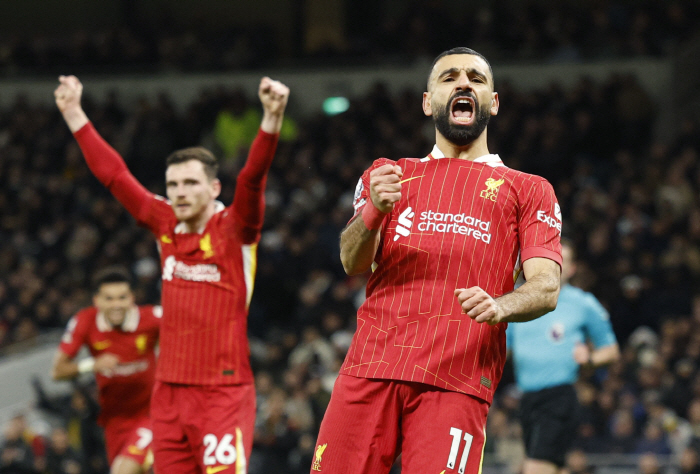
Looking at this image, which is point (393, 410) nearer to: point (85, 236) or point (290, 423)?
point (290, 423)

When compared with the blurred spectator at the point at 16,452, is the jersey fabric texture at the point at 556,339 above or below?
above

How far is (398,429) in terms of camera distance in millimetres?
3602

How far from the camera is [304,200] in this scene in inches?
590

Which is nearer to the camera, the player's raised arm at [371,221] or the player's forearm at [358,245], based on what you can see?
the player's raised arm at [371,221]

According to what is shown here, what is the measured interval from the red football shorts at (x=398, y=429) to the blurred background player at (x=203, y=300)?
1694 mm

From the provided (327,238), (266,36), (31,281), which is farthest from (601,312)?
(266,36)

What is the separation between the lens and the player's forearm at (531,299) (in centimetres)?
327

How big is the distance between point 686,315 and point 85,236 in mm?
9197

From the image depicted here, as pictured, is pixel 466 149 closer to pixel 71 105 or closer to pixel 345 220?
pixel 71 105

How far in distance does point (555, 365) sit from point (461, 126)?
4116 mm

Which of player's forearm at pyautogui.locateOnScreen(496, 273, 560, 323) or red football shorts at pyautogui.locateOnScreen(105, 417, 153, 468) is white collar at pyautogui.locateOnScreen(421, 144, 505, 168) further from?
red football shorts at pyautogui.locateOnScreen(105, 417, 153, 468)

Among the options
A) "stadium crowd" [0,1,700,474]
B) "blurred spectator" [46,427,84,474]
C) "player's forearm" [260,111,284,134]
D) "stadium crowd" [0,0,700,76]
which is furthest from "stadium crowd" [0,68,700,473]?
"player's forearm" [260,111,284,134]

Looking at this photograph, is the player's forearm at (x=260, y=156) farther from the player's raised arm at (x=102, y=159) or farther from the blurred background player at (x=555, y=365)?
the blurred background player at (x=555, y=365)

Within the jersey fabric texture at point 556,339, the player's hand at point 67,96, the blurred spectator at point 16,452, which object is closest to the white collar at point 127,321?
the player's hand at point 67,96
